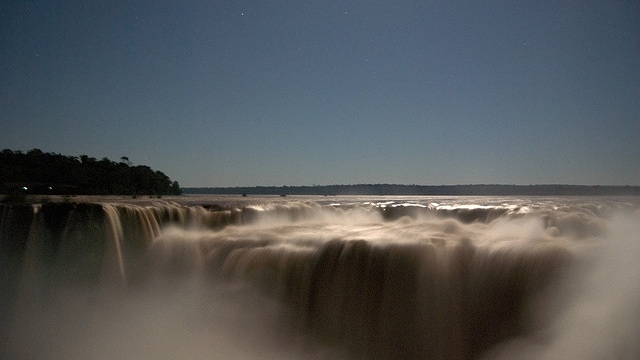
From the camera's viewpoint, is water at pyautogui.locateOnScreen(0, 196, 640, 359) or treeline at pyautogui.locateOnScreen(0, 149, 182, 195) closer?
water at pyautogui.locateOnScreen(0, 196, 640, 359)

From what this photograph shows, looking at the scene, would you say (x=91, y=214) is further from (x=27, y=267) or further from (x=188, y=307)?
(x=188, y=307)

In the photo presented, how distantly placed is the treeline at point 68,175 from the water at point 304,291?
2064 cm

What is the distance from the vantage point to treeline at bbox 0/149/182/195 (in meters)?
35.0

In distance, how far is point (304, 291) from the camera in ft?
33.9

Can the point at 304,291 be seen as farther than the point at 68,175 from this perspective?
No

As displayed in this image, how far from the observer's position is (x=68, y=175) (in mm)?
39938

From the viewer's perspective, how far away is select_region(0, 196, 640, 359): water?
7.96 metres

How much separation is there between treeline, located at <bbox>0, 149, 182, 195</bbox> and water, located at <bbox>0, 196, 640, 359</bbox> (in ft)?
67.7

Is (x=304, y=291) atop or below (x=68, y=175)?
below

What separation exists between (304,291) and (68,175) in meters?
37.4

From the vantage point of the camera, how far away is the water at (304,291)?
796 cm

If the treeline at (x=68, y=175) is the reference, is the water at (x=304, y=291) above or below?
below

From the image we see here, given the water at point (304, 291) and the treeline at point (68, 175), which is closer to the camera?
the water at point (304, 291)

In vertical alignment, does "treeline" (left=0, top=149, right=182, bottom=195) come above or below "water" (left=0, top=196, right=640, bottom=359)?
above
